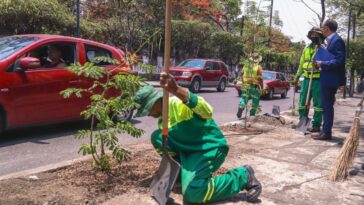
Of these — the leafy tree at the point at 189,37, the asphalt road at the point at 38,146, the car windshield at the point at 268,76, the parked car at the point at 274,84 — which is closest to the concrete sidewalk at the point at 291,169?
the asphalt road at the point at 38,146

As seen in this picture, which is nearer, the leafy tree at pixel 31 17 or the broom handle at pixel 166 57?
the broom handle at pixel 166 57

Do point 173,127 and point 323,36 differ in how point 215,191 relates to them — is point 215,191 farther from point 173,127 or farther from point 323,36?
point 323,36

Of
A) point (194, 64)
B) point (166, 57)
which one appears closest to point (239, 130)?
point (166, 57)

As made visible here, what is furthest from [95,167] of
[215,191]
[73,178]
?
[215,191]

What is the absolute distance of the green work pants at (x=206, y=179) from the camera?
3623mm

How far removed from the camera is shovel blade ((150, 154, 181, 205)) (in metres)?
3.62

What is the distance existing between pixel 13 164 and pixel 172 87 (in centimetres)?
298

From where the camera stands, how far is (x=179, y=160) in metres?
4.03

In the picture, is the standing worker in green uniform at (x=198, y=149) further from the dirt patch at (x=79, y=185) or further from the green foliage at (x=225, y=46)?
the green foliage at (x=225, y=46)

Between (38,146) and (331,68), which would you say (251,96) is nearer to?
(331,68)

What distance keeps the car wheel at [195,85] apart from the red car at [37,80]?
12.4 meters

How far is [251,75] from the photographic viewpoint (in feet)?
28.9

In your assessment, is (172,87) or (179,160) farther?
(179,160)

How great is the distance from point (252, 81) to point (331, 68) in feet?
6.86
